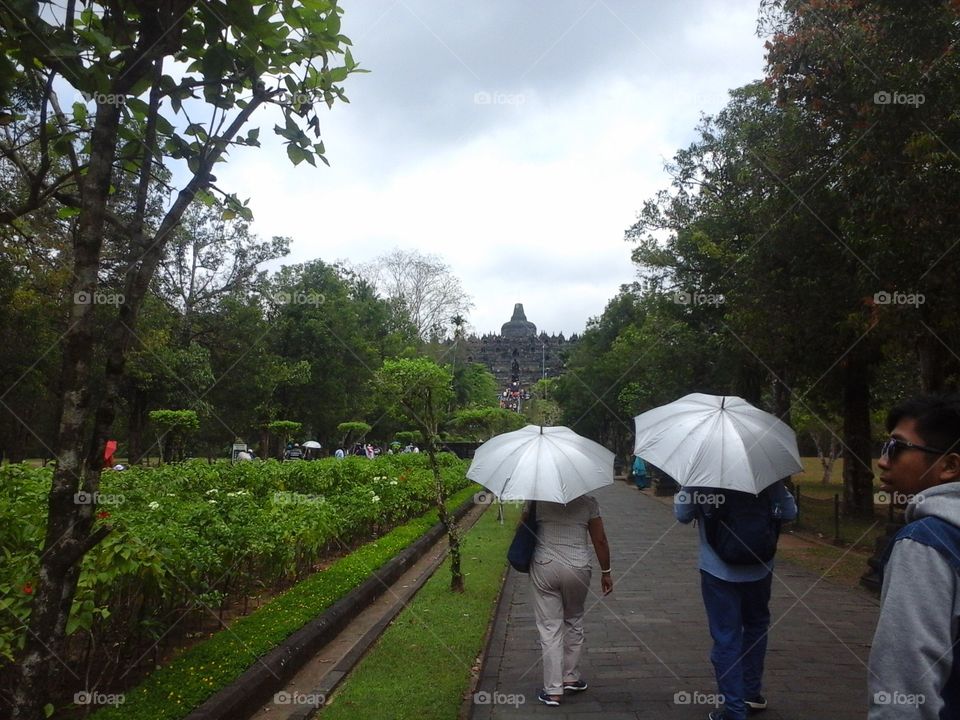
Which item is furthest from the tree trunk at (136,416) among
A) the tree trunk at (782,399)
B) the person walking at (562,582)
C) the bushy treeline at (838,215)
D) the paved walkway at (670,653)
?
the person walking at (562,582)

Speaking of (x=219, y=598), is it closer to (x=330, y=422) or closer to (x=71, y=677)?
(x=71, y=677)

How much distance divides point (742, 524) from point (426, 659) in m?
2.60

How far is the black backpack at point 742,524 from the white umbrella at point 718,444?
16 centimetres

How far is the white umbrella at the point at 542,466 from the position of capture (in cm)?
493

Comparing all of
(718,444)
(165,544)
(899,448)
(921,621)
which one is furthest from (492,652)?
(921,621)

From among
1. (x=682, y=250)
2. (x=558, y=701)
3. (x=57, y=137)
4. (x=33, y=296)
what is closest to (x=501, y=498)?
(x=558, y=701)

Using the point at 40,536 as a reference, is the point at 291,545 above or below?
below

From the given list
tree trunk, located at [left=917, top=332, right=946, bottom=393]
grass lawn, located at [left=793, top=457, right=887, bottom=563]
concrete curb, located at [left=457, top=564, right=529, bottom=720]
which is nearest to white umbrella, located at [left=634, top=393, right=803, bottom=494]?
concrete curb, located at [left=457, top=564, right=529, bottom=720]

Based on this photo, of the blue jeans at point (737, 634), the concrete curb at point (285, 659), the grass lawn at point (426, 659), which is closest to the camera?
the blue jeans at point (737, 634)

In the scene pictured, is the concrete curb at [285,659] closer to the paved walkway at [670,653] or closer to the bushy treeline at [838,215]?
the paved walkway at [670,653]

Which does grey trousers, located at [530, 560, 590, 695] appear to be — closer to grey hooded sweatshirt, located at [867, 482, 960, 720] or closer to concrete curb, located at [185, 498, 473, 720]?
concrete curb, located at [185, 498, 473, 720]

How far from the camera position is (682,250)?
21359mm

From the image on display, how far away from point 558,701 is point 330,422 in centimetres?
3397

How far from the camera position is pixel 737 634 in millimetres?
4371
